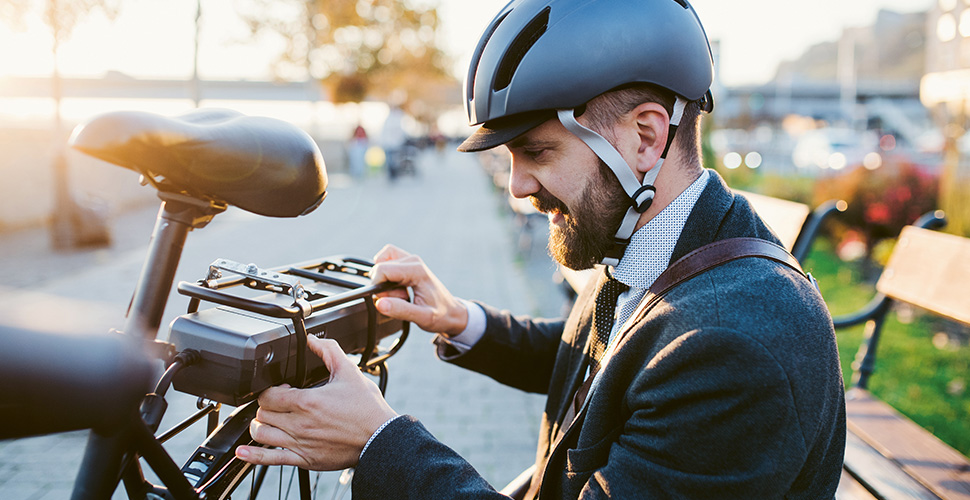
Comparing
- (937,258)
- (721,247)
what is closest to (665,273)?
(721,247)

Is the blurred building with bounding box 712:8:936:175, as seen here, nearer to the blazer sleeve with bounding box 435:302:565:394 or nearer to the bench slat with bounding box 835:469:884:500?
the bench slat with bounding box 835:469:884:500

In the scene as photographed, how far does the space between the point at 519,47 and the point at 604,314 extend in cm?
75

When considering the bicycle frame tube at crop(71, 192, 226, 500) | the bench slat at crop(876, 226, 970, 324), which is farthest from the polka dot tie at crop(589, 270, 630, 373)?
the bench slat at crop(876, 226, 970, 324)

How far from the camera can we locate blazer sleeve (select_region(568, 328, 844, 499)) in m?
1.25

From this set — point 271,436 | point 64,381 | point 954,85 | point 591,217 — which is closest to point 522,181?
point 591,217

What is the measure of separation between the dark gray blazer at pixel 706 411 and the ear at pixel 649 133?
17 cm

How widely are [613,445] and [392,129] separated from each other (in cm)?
2143

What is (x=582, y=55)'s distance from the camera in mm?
1695

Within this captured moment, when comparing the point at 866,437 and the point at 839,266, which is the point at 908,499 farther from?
the point at 839,266

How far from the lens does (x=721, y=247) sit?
1519mm

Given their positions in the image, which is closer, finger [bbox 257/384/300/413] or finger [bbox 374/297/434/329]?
finger [bbox 257/384/300/413]

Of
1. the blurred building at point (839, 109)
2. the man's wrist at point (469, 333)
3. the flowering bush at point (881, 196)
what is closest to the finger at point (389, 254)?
the man's wrist at point (469, 333)

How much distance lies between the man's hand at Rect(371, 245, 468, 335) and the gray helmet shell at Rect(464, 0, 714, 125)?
51 cm

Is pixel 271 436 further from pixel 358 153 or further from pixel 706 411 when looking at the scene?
pixel 358 153
